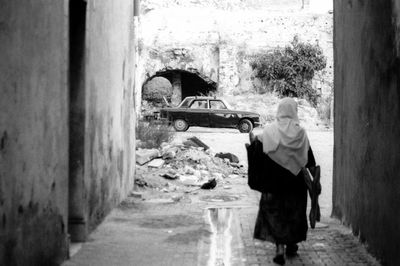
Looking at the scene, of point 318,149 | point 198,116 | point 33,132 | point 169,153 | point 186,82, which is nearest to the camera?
point 33,132

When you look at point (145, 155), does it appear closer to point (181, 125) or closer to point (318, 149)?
point (318, 149)

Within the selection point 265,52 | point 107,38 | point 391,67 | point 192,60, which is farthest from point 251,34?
point 391,67

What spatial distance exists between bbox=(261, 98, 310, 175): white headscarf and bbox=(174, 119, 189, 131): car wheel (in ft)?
70.3

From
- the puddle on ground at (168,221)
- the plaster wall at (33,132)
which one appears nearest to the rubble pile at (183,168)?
the puddle on ground at (168,221)

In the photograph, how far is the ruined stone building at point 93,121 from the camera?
436 cm

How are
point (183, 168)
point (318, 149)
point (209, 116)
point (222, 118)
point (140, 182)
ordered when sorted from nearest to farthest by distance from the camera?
point (140, 182), point (183, 168), point (318, 149), point (209, 116), point (222, 118)

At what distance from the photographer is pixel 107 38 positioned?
8312 mm

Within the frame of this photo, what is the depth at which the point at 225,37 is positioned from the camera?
33.3m

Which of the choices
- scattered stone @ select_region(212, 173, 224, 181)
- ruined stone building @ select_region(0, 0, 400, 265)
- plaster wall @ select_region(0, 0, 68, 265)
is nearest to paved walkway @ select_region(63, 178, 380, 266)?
ruined stone building @ select_region(0, 0, 400, 265)

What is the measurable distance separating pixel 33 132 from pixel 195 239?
3002 millimetres

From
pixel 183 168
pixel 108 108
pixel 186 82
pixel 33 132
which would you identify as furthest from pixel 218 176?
pixel 186 82

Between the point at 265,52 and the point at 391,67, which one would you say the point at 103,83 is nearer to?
the point at 391,67

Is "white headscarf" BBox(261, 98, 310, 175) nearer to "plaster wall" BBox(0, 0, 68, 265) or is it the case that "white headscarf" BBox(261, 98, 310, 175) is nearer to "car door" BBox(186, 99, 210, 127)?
"plaster wall" BBox(0, 0, 68, 265)

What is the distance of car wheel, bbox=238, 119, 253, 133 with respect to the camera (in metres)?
28.0
